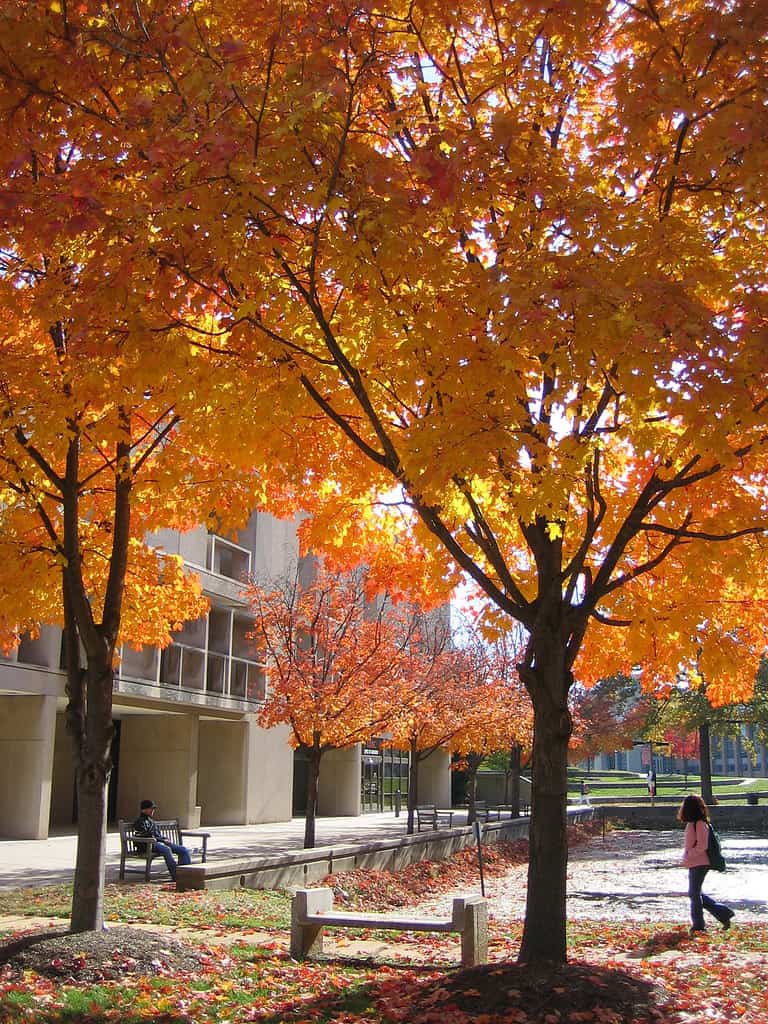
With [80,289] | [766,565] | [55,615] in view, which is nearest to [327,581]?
[55,615]

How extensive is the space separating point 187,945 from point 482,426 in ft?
17.2

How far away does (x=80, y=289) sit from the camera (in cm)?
657

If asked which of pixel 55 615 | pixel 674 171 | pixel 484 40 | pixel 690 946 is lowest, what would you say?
pixel 690 946

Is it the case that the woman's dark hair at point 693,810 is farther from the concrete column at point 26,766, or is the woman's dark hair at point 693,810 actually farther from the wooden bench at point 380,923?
the concrete column at point 26,766

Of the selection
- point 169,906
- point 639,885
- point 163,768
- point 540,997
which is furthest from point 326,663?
point 540,997

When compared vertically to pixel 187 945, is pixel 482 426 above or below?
above

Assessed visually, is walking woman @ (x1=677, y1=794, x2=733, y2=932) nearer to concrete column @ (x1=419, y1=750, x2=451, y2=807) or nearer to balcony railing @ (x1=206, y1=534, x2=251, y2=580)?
balcony railing @ (x1=206, y1=534, x2=251, y2=580)

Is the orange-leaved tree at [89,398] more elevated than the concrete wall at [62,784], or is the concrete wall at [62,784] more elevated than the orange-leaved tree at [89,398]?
the orange-leaved tree at [89,398]

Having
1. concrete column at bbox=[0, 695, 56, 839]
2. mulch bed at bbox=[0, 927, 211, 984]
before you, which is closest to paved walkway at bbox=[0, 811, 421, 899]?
concrete column at bbox=[0, 695, 56, 839]

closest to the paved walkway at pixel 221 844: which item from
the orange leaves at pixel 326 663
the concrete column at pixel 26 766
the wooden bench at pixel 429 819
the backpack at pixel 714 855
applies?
the concrete column at pixel 26 766

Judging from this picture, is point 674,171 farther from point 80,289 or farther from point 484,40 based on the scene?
point 80,289

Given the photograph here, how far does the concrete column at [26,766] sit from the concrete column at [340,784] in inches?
671

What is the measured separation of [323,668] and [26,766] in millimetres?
6648

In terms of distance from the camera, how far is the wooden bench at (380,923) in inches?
308
